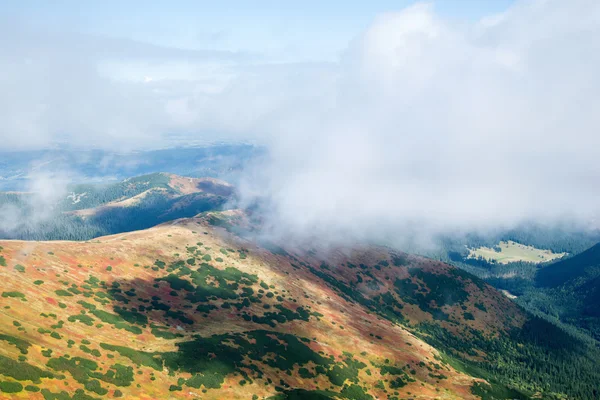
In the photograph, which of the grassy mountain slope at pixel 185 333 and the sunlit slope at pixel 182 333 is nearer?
the sunlit slope at pixel 182 333

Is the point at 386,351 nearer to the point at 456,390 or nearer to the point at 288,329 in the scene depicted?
the point at 456,390

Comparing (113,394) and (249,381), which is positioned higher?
(113,394)

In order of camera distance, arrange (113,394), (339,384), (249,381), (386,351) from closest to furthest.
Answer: (113,394) < (249,381) < (339,384) < (386,351)

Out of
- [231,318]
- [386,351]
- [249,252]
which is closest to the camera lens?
[231,318]

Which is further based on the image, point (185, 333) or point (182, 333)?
point (185, 333)

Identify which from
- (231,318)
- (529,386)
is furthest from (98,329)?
(529,386)

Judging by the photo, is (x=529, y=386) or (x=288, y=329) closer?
A: (x=288, y=329)

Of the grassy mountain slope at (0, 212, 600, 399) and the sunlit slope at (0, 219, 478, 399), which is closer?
the sunlit slope at (0, 219, 478, 399)

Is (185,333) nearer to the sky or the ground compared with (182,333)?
nearer to the ground
